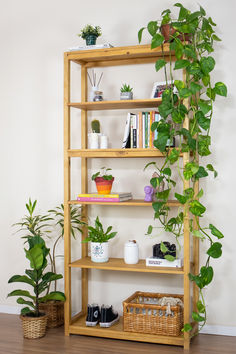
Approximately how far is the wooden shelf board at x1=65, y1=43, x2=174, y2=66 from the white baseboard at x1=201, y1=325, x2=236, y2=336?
1.88m

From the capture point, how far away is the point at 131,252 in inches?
129

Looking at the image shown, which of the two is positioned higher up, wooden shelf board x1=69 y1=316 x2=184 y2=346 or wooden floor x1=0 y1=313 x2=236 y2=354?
wooden shelf board x1=69 y1=316 x2=184 y2=346

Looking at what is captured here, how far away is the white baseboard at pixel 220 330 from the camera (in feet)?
10.9

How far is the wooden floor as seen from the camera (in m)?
3.02

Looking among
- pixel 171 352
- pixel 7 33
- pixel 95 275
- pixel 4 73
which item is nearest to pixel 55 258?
pixel 95 275

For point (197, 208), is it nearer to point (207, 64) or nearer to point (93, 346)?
point (207, 64)

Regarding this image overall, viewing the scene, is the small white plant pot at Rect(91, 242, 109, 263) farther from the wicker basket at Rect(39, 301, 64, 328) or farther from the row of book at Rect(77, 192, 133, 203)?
the wicker basket at Rect(39, 301, 64, 328)

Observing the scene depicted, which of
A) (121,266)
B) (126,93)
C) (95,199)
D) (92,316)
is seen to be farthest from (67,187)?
(92,316)

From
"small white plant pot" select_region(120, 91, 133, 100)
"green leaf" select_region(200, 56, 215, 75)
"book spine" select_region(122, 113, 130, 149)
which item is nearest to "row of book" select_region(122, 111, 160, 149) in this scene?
"book spine" select_region(122, 113, 130, 149)

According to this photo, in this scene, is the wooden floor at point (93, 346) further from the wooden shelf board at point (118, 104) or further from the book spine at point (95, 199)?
the wooden shelf board at point (118, 104)

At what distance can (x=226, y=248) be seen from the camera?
333 centimetres

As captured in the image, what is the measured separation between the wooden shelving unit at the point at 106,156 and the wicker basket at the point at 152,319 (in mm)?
40

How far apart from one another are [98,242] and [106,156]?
1.95 feet

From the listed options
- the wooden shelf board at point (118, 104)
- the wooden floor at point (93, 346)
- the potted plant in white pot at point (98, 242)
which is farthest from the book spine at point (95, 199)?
the wooden floor at point (93, 346)
